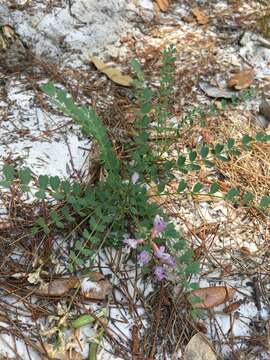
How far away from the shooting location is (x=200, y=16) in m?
2.89

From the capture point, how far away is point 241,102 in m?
2.45

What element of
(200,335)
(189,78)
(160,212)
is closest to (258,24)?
(189,78)

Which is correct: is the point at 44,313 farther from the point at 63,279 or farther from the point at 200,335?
the point at 200,335

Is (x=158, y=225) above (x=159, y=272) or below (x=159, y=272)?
above

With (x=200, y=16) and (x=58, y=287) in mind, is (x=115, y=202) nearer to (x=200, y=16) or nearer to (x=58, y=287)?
(x=58, y=287)

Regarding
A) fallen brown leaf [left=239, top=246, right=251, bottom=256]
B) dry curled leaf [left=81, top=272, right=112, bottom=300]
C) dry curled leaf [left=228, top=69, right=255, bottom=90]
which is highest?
dry curled leaf [left=228, top=69, right=255, bottom=90]

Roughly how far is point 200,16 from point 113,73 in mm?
740

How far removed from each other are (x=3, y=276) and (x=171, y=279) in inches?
21.8

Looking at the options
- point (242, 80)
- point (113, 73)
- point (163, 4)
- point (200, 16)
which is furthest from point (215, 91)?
point (163, 4)

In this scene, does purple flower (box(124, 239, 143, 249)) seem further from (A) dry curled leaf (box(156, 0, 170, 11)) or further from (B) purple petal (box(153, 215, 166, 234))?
(A) dry curled leaf (box(156, 0, 170, 11))

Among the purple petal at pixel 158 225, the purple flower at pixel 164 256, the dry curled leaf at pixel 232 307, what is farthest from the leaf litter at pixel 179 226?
the purple petal at pixel 158 225

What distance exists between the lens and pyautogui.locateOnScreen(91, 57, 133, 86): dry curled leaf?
2.45 metres

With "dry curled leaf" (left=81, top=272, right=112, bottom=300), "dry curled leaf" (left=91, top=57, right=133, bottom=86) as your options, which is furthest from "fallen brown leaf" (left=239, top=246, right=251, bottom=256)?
"dry curled leaf" (left=91, top=57, right=133, bottom=86)

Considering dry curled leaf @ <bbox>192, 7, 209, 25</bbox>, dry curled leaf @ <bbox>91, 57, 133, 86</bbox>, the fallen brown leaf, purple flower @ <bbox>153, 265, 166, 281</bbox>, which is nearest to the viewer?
purple flower @ <bbox>153, 265, 166, 281</bbox>
